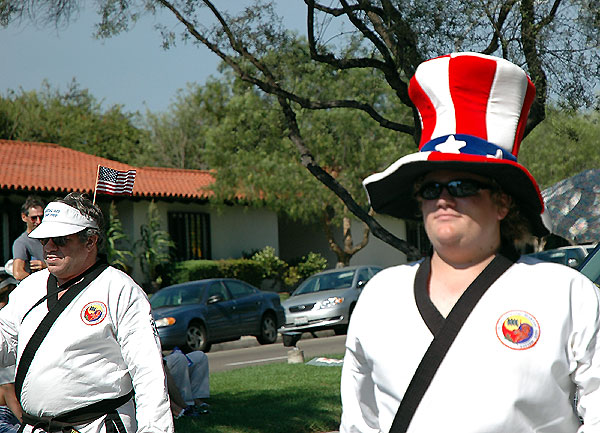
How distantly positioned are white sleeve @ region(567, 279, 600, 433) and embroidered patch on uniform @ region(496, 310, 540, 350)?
0.36ft

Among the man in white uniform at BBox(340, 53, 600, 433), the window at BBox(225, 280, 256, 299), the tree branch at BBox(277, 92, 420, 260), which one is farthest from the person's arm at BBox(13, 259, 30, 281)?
the window at BBox(225, 280, 256, 299)

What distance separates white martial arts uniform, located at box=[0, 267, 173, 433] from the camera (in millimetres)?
4086

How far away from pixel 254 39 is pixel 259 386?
418 centimetres

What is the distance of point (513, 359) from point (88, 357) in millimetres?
2252

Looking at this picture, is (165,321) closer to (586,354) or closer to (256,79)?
(256,79)

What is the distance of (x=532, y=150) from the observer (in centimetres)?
3581

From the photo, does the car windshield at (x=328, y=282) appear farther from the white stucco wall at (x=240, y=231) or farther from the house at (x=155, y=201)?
the white stucco wall at (x=240, y=231)

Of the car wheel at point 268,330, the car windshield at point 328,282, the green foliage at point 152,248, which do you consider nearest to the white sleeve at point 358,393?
the car wheel at point 268,330

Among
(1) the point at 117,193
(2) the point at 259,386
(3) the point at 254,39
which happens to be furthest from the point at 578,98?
(1) the point at 117,193

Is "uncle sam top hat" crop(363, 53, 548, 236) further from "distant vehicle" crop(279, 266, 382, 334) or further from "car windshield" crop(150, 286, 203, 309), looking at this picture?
"distant vehicle" crop(279, 266, 382, 334)

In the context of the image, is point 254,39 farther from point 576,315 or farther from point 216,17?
point 576,315

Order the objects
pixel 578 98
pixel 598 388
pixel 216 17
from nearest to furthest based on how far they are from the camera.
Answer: pixel 598 388 < pixel 578 98 < pixel 216 17

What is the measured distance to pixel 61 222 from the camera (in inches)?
173

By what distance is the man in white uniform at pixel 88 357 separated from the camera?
13.4 feet
